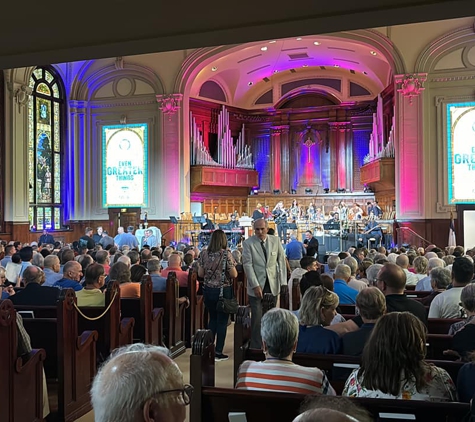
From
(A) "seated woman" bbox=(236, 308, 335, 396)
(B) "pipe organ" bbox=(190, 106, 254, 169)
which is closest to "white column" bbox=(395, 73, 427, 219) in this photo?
(B) "pipe organ" bbox=(190, 106, 254, 169)

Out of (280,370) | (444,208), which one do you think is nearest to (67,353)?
(280,370)

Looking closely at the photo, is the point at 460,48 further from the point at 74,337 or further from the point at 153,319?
the point at 74,337

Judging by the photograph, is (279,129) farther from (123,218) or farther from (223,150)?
(123,218)

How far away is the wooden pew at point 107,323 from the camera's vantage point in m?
4.59

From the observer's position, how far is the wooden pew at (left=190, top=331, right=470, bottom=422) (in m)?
2.18

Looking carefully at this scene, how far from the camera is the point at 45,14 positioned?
305 centimetres

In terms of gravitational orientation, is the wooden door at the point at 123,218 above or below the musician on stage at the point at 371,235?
above

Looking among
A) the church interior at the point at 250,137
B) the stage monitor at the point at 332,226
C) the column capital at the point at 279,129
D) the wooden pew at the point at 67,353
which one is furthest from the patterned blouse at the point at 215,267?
the column capital at the point at 279,129

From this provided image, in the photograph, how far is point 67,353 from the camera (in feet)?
13.4

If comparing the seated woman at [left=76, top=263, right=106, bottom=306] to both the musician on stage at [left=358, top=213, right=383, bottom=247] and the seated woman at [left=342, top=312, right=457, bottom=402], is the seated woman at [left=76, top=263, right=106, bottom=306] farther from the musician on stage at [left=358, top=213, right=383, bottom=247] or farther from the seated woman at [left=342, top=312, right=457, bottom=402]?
the musician on stage at [left=358, top=213, right=383, bottom=247]

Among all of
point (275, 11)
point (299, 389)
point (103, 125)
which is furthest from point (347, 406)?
point (103, 125)

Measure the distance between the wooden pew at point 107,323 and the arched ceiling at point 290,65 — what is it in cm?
1369

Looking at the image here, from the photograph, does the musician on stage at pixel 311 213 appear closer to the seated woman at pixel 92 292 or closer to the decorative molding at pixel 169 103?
the decorative molding at pixel 169 103

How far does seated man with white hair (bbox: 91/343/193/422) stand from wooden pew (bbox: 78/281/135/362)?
10.7 feet
